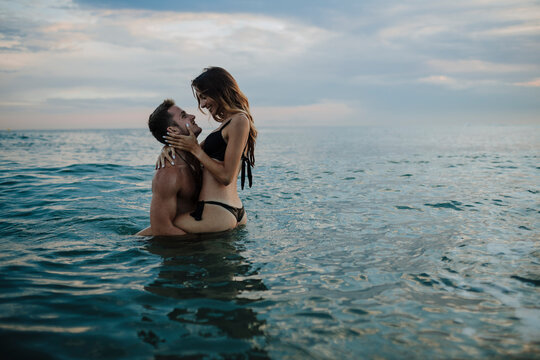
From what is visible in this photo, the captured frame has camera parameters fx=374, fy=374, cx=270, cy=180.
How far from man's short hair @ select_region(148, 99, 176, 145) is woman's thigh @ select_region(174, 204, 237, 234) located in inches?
49.3

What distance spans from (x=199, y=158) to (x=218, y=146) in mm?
409

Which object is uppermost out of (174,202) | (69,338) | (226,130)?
(226,130)

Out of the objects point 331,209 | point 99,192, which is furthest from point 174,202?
point 99,192

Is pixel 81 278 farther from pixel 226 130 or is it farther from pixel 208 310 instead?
pixel 226 130

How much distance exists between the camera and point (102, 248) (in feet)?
17.4

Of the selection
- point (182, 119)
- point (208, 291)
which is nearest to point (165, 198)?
point (182, 119)

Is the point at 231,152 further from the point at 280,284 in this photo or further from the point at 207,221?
the point at 280,284

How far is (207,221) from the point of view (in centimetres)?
557

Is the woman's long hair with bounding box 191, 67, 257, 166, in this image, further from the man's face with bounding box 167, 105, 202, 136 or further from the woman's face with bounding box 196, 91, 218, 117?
the man's face with bounding box 167, 105, 202, 136

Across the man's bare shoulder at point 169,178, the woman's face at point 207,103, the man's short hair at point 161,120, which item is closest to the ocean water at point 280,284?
the man's bare shoulder at point 169,178

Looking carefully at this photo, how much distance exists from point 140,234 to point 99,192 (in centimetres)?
513

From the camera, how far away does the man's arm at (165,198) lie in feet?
16.9

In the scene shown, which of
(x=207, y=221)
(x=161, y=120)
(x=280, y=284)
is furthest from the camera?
(x=207, y=221)

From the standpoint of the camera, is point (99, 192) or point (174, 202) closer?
point (174, 202)
